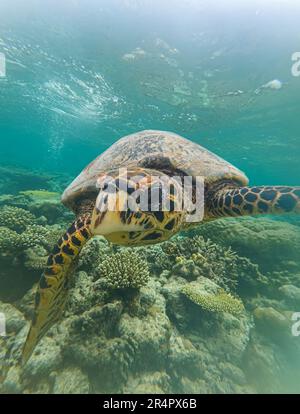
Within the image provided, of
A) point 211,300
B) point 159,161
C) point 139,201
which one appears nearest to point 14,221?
point 159,161

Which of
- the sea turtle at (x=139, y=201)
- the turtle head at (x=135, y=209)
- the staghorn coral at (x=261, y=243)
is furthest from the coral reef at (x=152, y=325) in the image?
the turtle head at (x=135, y=209)

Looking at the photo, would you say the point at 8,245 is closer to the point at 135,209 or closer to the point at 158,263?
the point at 158,263

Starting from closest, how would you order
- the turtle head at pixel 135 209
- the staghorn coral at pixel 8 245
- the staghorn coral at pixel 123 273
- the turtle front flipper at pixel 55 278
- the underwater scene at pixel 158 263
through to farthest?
the turtle head at pixel 135 209
the turtle front flipper at pixel 55 278
the underwater scene at pixel 158 263
the staghorn coral at pixel 123 273
the staghorn coral at pixel 8 245

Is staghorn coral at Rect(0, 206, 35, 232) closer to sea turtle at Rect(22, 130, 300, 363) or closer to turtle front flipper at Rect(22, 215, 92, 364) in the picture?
sea turtle at Rect(22, 130, 300, 363)

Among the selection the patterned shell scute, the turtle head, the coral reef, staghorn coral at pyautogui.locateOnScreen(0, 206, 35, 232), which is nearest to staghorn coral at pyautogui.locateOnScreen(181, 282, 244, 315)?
the coral reef

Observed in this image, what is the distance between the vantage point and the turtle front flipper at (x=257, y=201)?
2.82 meters

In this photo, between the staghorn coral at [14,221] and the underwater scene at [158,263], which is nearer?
the underwater scene at [158,263]

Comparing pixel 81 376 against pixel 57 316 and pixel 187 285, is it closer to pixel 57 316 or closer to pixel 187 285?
pixel 57 316

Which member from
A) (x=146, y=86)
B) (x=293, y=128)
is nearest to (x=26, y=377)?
(x=146, y=86)

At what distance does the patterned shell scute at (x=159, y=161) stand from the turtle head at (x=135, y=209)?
1.09 m

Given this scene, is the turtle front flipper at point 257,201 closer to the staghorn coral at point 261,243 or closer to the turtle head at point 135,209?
the turtle head at point 135,209

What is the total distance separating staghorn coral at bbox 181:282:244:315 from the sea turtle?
137 cm

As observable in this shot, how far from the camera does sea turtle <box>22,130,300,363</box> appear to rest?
1.70 metres

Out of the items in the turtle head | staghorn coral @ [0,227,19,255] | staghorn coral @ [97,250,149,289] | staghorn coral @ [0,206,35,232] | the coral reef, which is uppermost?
the turtle head
